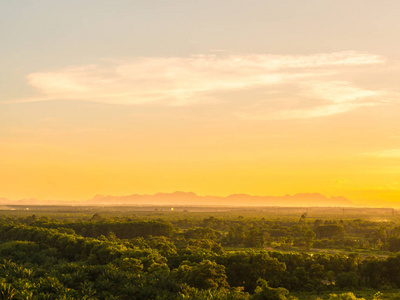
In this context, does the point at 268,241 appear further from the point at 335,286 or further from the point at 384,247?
the point at 335,286

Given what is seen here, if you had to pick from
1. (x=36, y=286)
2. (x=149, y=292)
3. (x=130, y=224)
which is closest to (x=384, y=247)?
(x=130, y=224)

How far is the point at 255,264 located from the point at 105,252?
2818 cm

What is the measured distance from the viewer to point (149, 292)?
4950 centimetres

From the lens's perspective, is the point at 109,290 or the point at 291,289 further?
the point at 291,289

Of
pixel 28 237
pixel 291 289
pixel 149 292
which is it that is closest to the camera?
pixel 149 292

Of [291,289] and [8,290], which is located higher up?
[8,290]

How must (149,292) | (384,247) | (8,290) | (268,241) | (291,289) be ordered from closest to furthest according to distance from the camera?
(8,290)
(149,292)
(291,289)
(384,247)
(268,241)

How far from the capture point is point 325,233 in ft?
527

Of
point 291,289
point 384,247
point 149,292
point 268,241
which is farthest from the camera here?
point 268,241

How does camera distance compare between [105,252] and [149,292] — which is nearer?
[149,292]

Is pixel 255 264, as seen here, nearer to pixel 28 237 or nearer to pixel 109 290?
pixel 109 290

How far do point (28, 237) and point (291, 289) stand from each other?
2792 inches

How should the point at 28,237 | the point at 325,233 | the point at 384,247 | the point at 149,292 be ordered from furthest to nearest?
the point at 325,233, the point at 384,247, the point at 28,237, the point at 149,292

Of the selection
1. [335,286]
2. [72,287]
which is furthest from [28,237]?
[335,286]
